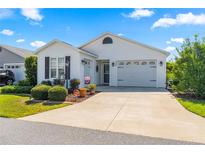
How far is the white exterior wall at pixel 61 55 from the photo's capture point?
48.1 ft

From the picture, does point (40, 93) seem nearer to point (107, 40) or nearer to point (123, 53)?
point (123, 53)

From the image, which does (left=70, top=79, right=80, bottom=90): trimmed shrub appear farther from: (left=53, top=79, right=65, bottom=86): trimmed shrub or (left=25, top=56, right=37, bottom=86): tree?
(left=25, top=56, right=37, bottom=86): tree

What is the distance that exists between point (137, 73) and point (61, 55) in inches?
Result: 265

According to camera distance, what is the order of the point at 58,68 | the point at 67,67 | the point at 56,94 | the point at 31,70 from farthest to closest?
the point at 31,70
the point at 58,68
the point at 67,67
the point at 56,94

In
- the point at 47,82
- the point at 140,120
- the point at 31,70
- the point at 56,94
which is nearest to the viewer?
the point at 140,120

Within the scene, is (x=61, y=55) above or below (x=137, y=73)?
above

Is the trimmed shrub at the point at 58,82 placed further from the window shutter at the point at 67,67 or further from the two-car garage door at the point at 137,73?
the two-car garage door at the point at 137,73

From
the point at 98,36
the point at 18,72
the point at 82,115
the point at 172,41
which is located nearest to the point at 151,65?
the point at 172,41

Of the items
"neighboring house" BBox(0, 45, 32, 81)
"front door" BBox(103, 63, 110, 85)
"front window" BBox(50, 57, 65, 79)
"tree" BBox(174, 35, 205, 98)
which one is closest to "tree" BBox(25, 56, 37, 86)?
"front window" BBox(50, 57, 65, 79)

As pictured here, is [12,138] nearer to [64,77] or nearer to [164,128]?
[164,128]

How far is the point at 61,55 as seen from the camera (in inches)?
594

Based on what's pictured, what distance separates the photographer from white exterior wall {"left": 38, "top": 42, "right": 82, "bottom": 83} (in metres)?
14.6

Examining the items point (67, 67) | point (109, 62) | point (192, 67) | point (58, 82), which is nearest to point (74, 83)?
point (58, 82)
